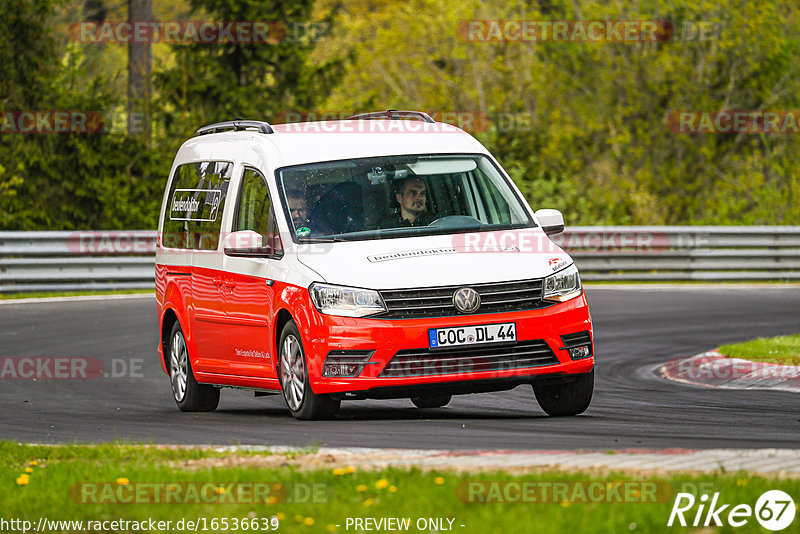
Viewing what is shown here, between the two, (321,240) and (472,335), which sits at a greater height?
(321,240)

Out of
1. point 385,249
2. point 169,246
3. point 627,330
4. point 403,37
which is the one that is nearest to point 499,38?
point 403,37

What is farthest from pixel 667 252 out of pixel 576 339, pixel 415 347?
pixel 415 347

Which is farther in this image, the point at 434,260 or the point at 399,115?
the point at 399,115

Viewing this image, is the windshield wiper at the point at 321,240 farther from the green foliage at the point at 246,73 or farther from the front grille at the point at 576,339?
the green foliage at the point at 246,73

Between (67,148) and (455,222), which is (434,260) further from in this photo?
(67,148)

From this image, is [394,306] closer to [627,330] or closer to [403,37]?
[627,330]

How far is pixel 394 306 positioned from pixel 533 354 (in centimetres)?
104

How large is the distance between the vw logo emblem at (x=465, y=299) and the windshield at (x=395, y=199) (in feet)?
2.99

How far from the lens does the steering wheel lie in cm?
1086

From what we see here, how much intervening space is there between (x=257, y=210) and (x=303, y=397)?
1.72 m

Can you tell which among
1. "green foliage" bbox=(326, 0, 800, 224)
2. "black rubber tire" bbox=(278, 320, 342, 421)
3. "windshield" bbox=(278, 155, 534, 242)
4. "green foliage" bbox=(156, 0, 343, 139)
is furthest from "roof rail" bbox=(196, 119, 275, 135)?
"green foliage" bbox=(326, 0, 800, 224)

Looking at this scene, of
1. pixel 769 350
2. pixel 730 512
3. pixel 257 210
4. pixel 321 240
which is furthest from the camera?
pixel 769 350

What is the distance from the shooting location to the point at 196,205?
499 inches

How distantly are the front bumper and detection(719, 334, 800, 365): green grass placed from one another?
4.83m
